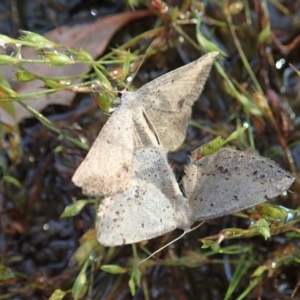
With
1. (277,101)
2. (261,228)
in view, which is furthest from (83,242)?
(277,101)

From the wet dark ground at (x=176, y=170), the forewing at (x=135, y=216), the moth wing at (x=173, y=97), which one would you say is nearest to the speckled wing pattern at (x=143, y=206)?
the forewing at (x=135, y=216)

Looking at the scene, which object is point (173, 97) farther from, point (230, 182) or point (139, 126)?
point (230, 182)

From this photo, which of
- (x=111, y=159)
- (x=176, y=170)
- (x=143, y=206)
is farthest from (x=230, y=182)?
(x=176, y=170)

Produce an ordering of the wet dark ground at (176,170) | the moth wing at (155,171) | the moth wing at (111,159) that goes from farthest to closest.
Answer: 1. the wet dark ground at (176,170)
2. the moth wing at (155,171)
3. the moth wing at (111,159)

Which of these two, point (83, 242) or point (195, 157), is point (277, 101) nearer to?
point (195, 157)

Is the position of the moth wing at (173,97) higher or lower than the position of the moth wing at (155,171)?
higher

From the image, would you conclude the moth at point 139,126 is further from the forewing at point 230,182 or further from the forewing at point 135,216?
the forewing at point 230,182

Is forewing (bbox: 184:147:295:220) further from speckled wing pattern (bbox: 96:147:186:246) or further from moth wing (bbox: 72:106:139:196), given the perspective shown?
moth wing (bbox: 72:106:139:196)
